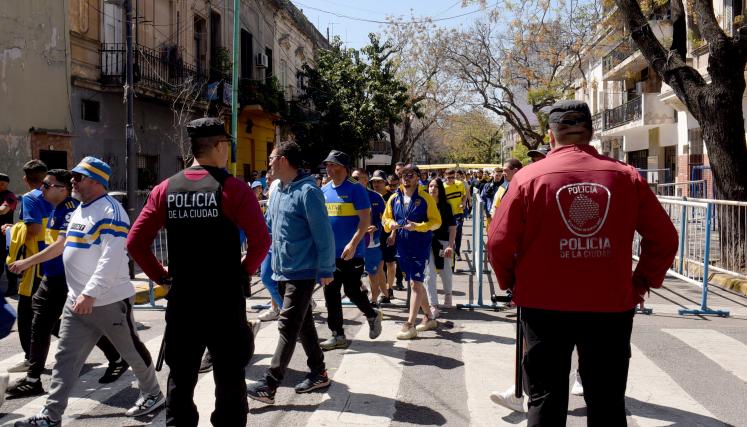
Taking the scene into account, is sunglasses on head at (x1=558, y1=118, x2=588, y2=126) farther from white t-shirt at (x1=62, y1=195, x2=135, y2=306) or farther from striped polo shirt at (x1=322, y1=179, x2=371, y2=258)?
striped polo shirt at (x1=322, y1=179, x2=371, y2=258)

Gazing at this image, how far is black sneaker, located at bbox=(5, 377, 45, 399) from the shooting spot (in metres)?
5.01

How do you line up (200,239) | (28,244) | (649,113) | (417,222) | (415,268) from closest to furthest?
1. (200,239)
2. (28,244)
3. (415,268)
4. (417,222)
5. (649,113)

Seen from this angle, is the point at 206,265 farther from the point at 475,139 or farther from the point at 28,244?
the point at 475,139

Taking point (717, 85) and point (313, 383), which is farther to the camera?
point (717, 85)

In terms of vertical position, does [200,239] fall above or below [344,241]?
above

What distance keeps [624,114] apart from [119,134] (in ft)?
81.5

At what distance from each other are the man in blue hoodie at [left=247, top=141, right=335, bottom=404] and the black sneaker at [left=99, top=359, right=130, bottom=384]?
1.40m

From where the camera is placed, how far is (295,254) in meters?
4.97

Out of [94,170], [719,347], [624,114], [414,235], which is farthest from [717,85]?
[624,114]

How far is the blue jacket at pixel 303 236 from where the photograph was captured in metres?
4.93

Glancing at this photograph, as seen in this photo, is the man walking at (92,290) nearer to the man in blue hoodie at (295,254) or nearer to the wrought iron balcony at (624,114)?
the man in blue hoodie at (295,254)

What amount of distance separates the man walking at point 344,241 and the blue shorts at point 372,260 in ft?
5.15

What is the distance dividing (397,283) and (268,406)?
5.92m

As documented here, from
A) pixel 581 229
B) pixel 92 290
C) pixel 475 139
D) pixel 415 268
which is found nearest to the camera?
pixel 581 229
